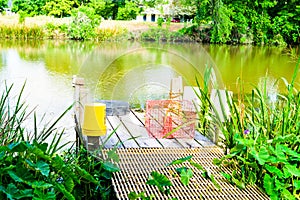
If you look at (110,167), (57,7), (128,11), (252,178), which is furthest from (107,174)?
(57,7)

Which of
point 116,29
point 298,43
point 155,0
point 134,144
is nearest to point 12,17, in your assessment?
point 116,29

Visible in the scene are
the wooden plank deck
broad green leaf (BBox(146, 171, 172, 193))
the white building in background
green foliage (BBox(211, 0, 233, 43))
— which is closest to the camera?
broad green leaf (BBox(146, 171, 172, 193))

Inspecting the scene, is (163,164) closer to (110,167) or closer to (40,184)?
(110,167)

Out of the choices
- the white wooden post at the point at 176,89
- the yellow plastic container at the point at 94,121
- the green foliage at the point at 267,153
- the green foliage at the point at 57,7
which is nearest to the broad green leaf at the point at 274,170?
the green foliage at the point at 267,153

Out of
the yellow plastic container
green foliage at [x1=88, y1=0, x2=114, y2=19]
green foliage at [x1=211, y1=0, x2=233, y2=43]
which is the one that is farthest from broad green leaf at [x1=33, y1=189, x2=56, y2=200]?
green foliage at [x1=88, y1=0, x2=114, y2=19]

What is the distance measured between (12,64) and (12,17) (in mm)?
10380

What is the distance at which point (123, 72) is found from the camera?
17.1 feet

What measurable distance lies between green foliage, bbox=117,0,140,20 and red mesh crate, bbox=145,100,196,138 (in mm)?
22656

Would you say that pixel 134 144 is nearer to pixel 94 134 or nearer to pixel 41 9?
pixel 94 134

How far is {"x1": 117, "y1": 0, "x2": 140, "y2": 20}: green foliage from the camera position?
25.8 m

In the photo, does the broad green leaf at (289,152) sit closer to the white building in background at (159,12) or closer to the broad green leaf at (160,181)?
the broad green leaf at (160,181)

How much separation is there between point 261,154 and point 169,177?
0.47 meters

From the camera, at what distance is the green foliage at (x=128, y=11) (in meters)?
25.8

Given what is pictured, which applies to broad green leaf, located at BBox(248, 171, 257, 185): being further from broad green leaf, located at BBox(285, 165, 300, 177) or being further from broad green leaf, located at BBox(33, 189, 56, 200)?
broad green leaf, located at BBox(33, 189, 56, 200)
